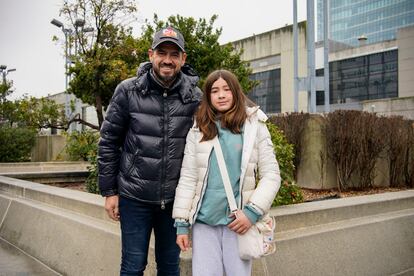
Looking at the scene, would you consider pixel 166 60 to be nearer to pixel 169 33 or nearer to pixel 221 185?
pixel 169 33

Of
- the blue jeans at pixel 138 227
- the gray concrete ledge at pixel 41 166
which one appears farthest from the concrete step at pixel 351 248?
the gray concrete ledge at pixel 41 166

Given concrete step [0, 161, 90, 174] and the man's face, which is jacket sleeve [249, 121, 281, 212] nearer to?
the man's face

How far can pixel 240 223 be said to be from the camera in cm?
257

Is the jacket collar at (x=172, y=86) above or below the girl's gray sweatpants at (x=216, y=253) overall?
above

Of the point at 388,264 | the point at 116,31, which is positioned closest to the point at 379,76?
the point at 116,31

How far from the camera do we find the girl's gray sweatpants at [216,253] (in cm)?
268

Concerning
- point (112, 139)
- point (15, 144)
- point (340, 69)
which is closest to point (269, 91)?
point (340, 69)

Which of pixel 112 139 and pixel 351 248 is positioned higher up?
pixel 112 139

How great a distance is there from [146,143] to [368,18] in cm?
10591

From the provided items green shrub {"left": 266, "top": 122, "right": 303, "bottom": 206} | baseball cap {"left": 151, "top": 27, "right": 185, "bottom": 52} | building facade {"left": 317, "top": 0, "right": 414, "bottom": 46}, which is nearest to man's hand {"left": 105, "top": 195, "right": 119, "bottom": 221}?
baseball cap {"left": 151, "top": 27, "right": 185, "bottom": 52}

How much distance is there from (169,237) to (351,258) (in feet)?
7.31

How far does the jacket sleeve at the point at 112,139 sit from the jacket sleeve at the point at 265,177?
909 mm

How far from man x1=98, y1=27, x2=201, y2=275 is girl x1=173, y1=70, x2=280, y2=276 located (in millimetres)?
193

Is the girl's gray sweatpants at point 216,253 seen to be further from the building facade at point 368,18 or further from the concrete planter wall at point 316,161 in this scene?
the building facade at point 368,18
